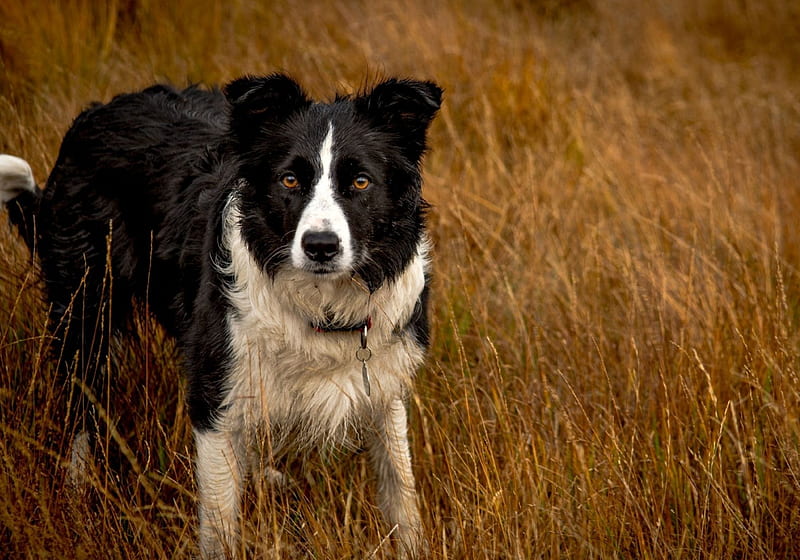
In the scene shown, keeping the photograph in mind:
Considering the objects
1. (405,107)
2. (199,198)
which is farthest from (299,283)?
(405,107)

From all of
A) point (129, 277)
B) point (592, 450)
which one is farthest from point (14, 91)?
point (592, 450)

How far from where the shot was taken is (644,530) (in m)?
2.73

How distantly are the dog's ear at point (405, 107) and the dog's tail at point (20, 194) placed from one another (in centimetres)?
165

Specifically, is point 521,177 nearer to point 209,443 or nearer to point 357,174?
point 357,174

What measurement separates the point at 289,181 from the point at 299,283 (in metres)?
0.37

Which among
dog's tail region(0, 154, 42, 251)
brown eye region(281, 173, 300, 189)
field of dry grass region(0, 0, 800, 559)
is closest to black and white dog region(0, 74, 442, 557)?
brown eye region(281, 173, 300, 189)

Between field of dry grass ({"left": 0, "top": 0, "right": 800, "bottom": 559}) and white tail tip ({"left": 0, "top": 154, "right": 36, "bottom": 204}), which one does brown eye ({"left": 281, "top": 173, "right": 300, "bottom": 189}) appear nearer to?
field of dry grass ({"left": 0, "top": 0, "right": 800, "bottom": 559})

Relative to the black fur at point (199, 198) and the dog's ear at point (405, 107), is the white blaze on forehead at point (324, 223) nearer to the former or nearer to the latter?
the black fur at point (199, 198)

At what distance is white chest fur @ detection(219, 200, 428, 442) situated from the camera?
9.14 ft

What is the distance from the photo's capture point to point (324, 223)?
247 centimetres

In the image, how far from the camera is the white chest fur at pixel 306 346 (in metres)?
2.79

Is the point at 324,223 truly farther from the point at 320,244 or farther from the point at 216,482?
the point at 216,482

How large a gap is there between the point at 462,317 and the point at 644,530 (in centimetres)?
152

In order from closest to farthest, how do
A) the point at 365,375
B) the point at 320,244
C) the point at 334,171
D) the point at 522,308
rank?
the point at 320,244 → the point at 334,171 → the point at 365,375 → the point at 522,308
